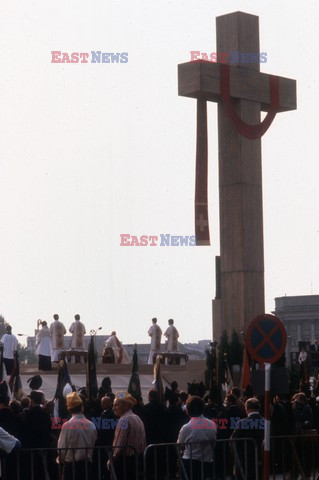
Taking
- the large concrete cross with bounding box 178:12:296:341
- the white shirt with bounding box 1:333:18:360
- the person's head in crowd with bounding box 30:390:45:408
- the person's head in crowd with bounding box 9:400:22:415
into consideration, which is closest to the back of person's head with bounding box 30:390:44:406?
the person's head in crowd with bounding box 30:390:45:408

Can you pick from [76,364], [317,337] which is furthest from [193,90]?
[317,337]

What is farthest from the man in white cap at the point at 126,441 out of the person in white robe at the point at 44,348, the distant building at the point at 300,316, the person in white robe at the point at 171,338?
the distant building at the point at 300,316

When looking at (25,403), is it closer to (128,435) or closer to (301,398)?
(128,435)

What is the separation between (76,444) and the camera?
13.5 meters

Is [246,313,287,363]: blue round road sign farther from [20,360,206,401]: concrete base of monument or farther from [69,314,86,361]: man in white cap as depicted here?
[69,314,86,361]: man in white cap

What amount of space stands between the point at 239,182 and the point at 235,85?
1850 millimetres

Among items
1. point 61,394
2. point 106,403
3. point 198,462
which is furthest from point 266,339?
point 61,394

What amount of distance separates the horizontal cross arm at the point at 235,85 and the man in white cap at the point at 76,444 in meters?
Answer: 13.0

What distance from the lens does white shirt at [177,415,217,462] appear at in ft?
44.4

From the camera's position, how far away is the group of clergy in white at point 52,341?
33.0 meters

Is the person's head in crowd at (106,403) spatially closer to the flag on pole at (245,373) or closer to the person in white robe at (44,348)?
the flag on pole at (245,373)

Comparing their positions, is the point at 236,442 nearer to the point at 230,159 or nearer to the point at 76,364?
the point at 230,159

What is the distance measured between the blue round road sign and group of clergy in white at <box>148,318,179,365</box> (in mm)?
20043

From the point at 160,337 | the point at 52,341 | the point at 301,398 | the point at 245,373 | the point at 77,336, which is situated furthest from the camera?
the point at 160,337
